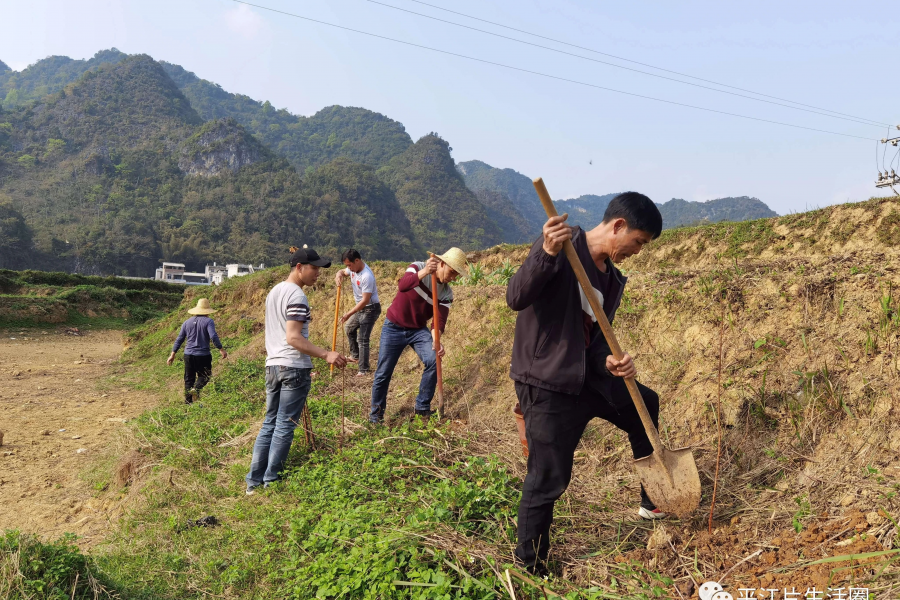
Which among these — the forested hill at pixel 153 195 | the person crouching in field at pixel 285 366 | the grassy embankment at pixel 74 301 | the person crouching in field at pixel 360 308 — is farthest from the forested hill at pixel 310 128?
the person crouching in field at pixel 285 366

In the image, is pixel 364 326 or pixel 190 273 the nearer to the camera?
pixel 364 326

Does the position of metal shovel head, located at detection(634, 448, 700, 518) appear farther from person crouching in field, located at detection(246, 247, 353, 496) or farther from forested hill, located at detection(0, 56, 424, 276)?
forested hill, located at detection(0, 56, 424, 276)

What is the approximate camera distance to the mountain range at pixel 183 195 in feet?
186

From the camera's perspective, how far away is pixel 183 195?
67562mm

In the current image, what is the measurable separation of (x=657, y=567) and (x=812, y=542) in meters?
0.76

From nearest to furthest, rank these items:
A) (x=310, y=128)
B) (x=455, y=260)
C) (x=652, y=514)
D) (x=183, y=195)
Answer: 1. (x=652, y=514)
2. (x=455, y=260)
3. (x=183, y=195)
4. (x=310, y=128)

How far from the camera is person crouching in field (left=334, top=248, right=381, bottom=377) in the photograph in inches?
298

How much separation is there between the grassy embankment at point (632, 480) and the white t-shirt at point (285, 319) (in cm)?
96

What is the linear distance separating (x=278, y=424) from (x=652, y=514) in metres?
3.00

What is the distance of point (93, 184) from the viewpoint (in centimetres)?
6688

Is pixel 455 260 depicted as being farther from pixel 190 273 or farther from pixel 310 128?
pixel 310 128

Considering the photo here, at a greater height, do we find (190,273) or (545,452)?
(190,273)

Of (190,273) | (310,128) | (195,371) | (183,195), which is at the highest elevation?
(310,128)

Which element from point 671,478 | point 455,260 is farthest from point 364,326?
point 671,478
